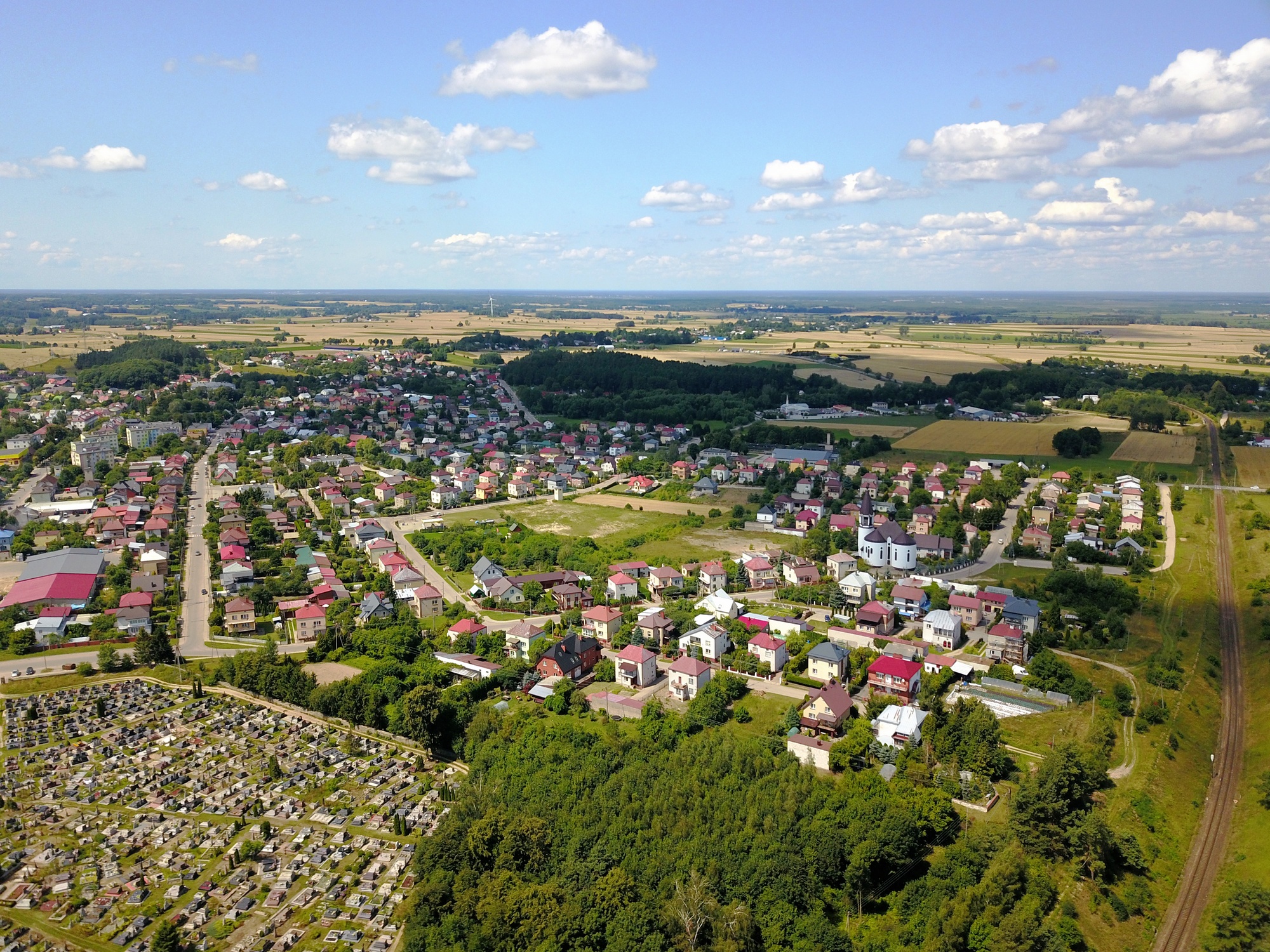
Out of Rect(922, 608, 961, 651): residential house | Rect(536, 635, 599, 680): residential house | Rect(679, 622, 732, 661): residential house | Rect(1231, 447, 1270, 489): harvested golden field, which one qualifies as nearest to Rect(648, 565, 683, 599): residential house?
Rect(679, 622, 732, 661): residential house

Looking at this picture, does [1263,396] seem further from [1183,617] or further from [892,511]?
[1183,617]

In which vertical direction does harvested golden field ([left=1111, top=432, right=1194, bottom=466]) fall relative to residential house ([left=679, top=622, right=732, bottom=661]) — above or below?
above

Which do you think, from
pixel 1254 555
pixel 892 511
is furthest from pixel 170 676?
pixel 1254 555

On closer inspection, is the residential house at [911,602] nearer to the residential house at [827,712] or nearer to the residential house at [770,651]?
the residential house at [770,651]

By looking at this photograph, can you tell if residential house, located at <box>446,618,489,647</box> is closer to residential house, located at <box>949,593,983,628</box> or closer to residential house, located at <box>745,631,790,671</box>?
residential house, located at <box>745,631,790,671</box>

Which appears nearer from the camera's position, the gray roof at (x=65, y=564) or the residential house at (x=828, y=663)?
the residential house at (x=828, y=663)

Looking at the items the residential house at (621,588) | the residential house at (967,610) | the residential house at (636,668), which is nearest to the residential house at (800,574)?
the residential house at (967,610)

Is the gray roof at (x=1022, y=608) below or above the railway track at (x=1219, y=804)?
above
